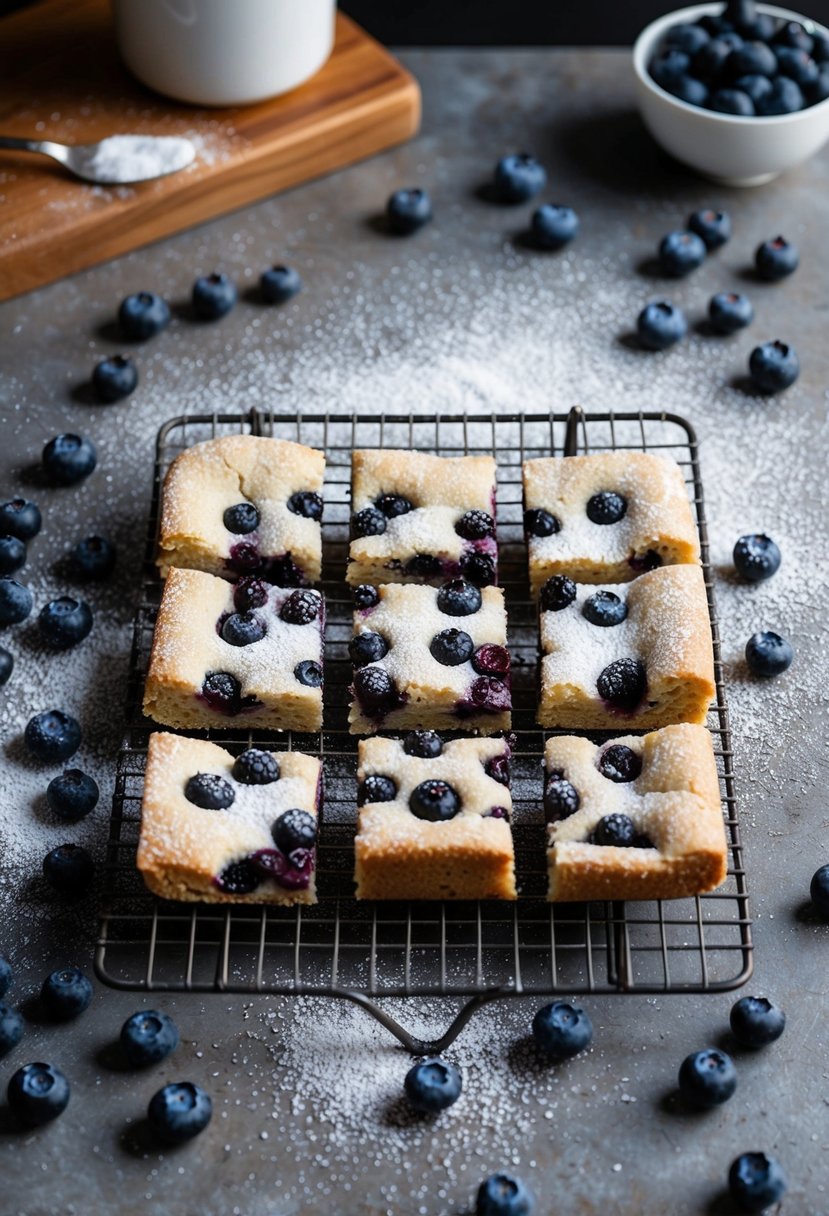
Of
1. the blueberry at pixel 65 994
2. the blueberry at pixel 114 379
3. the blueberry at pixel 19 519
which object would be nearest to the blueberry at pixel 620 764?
the blueberry at pixel 65 994

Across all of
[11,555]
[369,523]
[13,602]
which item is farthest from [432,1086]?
[11,555]

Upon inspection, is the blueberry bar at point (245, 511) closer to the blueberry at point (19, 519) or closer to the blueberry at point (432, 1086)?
the blueberry at point (19, 519)

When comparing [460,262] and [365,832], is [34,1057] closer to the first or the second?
[365,832]

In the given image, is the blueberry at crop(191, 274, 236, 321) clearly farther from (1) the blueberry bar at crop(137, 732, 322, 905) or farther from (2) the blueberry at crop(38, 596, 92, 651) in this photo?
(1) the blueberry bar at crop(137, 732, 322, 905)

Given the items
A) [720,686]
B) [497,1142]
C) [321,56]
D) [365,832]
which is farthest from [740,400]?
[497,1142]

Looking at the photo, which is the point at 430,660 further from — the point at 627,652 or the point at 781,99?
the point at 781,99
